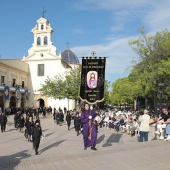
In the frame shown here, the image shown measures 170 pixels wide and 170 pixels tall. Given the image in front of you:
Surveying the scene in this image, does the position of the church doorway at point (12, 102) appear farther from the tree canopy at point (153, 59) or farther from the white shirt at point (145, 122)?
the white shirt at point (145, 122)

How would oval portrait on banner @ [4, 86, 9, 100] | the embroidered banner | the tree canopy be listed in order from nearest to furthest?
the embroidered banner, the tree canopy, oval portrait on banner @ [4, 86, 9, 100]

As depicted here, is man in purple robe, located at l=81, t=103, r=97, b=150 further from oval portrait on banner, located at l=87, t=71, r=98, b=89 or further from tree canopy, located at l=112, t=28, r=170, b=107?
tree canopy, located at l=112, t=28, r=170, b=107

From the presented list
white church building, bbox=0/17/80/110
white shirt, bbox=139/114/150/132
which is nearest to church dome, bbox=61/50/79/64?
white church building, bbox=0/17/80/110

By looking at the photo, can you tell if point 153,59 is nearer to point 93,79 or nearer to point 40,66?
point 93,79

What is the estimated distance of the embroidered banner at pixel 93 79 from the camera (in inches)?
514

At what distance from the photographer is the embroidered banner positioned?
1305 cm

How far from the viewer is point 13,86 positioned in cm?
4516

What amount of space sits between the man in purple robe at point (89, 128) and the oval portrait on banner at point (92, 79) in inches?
124

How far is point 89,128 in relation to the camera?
10.2 m

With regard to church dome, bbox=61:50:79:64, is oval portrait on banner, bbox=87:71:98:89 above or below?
below

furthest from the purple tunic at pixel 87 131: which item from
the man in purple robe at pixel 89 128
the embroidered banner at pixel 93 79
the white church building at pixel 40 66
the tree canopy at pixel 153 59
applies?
the white church building at pixel 40 66

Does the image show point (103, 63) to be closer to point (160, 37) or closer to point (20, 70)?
point (160, 37)

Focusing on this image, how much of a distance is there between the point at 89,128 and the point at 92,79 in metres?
3.62

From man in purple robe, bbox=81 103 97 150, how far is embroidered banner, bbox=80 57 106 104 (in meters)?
2.88
